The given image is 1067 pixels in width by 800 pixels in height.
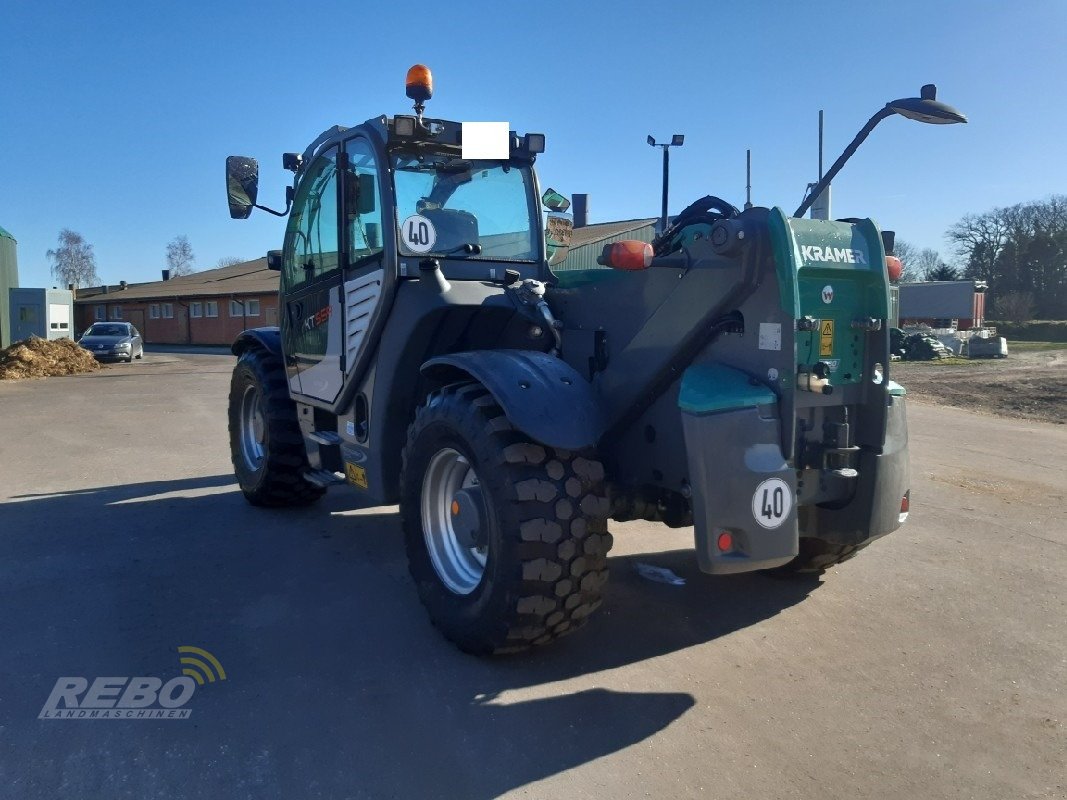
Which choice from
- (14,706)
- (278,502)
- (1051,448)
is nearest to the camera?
(14,706)

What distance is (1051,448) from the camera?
9.78 metres

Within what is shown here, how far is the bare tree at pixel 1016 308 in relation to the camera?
53.3 metres

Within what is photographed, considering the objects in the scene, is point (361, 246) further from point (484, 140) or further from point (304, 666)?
point (304, 666)

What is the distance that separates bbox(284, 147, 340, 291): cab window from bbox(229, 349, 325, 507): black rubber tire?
2.42 ft

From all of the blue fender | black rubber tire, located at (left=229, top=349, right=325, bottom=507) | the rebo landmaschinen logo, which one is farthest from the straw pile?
the rebo landmaschinen logo

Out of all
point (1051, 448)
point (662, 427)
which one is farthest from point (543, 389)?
point (1051, 448)

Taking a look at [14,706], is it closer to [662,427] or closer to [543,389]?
[543,389]

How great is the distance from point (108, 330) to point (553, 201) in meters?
28.6

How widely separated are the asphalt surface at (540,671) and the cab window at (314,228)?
188 centimetres

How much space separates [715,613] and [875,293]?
1854mm

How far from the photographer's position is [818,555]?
444cm

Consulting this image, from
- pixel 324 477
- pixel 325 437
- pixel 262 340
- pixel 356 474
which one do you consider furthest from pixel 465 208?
pixel 262 340

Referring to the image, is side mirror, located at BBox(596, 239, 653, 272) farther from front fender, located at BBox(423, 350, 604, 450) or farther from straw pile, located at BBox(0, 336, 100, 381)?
straw pile, located at BBox(0, 336, 100, 381)

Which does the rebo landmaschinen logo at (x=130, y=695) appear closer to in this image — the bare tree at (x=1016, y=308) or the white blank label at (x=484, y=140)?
the white blank label at (x=484, y=140)
